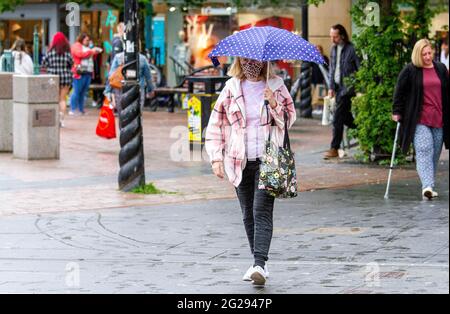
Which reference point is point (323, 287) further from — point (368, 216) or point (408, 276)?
point (368, 216)

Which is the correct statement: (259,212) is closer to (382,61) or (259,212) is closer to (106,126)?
(382,61)

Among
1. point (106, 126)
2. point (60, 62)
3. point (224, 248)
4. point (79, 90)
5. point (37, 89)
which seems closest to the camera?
point (224, 248)

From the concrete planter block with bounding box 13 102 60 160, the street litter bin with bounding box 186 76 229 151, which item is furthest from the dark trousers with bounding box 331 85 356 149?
the concrete planter block with bounding box 13 102 60 160

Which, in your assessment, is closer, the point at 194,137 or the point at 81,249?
the point at 81,249

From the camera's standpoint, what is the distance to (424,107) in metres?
12.8

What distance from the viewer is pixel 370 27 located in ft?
54.4

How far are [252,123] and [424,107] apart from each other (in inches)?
182

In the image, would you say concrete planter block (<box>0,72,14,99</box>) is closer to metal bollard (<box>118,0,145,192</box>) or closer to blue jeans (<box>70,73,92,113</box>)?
metal bollard (<box>118,0,145,192</box>)

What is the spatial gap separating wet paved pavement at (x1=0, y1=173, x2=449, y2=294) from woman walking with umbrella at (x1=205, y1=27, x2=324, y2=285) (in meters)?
0.45

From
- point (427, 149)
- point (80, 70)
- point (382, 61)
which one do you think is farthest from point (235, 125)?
point (80, 70)

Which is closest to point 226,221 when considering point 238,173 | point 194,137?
point 238,173

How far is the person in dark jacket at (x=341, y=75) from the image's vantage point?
17234 mm

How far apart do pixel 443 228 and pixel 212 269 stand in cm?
275

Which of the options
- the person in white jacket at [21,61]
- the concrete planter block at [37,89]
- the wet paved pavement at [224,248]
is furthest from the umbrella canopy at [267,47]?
the person in white jacket at [21,61]
